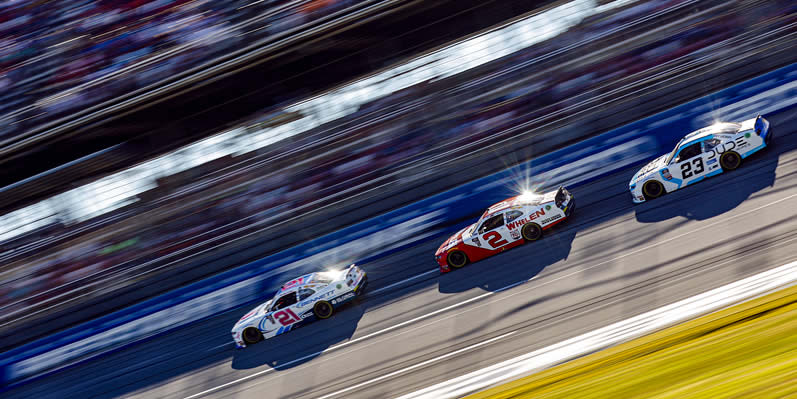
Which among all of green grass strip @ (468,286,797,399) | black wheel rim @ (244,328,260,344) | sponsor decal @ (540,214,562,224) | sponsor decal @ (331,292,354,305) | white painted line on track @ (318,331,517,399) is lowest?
white painted line on track @ (318,331,517,399)

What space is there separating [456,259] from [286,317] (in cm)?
307

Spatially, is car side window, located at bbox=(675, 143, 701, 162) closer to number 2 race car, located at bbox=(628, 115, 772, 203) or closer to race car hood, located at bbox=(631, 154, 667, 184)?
number 2 race car, located at bbox=(628, 115, 772, 203)

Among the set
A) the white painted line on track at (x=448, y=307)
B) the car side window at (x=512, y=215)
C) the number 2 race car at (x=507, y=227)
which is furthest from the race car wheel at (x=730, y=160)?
the car side window at (x=512, y=215)

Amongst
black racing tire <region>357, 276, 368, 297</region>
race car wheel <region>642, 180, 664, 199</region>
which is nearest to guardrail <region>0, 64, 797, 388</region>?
black racing tire <region>357, 276, 368, 297</region>

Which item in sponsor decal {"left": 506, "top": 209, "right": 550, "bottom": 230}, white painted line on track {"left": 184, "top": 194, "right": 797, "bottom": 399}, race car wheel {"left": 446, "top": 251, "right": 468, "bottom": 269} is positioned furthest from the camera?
race car wheel {"left": 446, "top": 251, "right": 468, "bottom": 269}

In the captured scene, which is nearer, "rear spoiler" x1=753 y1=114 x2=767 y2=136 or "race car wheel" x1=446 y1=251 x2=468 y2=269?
"rear spoiler" x1=753 y1=114 x2=767 y2=136

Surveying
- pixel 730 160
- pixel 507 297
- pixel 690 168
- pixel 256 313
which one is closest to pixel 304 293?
pixel 256 313

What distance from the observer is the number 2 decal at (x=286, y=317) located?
35.6 ft

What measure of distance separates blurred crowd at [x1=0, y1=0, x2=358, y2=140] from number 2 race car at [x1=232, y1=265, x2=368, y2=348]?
20.4ft

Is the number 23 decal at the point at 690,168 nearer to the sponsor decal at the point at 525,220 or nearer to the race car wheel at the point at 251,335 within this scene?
the sponsor decal at the point at 525,220

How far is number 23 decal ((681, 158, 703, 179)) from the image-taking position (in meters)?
9.90

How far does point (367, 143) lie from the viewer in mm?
13688

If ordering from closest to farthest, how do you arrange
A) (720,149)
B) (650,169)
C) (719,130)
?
(720,149)
(719,130)
(650,169)

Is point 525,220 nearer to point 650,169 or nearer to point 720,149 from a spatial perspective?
point 650,169
